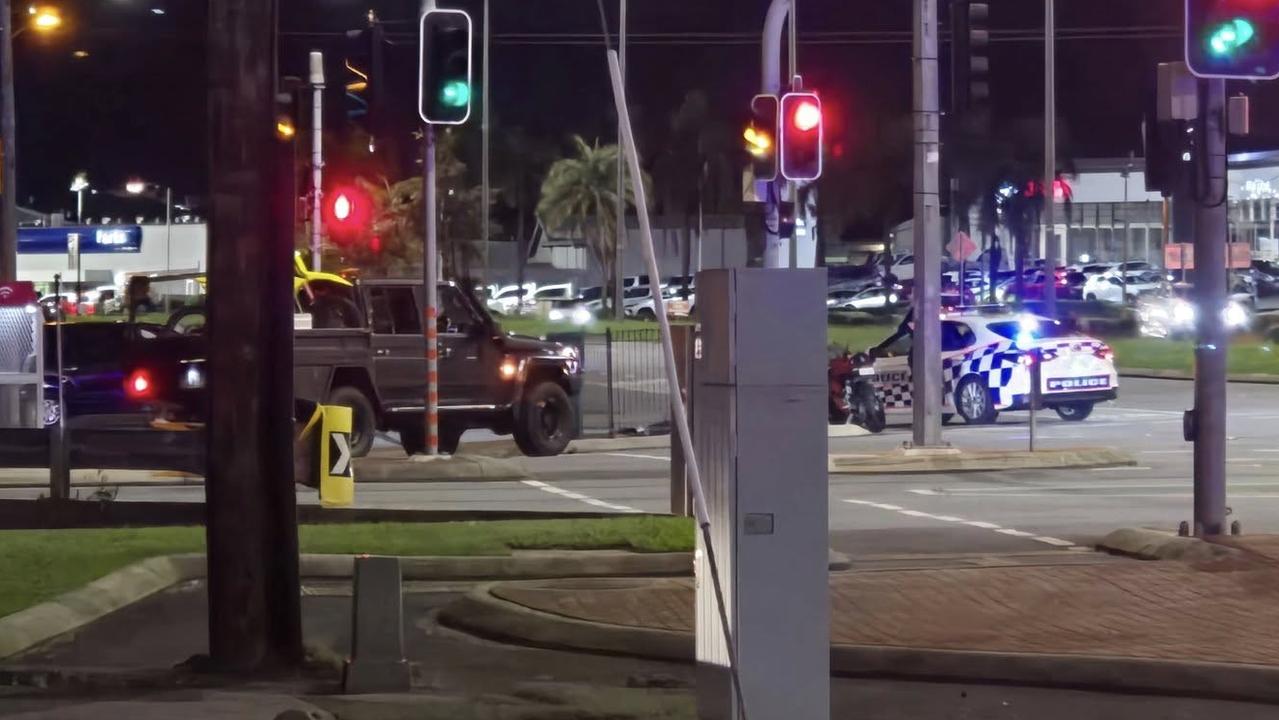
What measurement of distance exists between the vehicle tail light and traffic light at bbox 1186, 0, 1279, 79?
1213cm

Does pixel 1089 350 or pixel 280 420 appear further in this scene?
pixel 1089 350

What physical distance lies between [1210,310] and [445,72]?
733 centimetres

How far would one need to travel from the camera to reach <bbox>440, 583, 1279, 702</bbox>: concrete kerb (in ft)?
27.9

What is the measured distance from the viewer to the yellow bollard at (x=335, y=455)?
34.6 feet

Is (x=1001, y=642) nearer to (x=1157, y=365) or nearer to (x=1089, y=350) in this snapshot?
(x=1089, y=350)

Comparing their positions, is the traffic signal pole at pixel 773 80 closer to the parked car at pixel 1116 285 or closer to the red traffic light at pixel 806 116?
the red traffic light at pixel 806 116

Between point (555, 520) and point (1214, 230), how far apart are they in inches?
207

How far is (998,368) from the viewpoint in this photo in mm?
27031

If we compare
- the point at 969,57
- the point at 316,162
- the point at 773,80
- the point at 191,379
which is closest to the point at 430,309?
the point at 191,379

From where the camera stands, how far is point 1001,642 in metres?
9.36

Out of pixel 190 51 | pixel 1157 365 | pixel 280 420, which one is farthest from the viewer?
pixel 190 51

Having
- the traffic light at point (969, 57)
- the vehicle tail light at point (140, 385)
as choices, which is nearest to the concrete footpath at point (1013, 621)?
the traffic light at point (969, 57)

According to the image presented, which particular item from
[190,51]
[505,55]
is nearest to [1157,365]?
[190,51]

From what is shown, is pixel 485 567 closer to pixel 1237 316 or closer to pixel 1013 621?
pixel 1013 621
